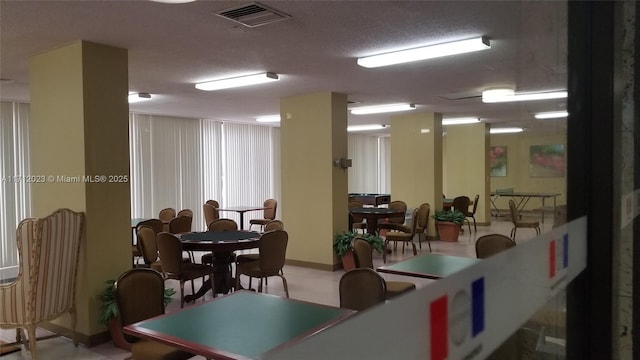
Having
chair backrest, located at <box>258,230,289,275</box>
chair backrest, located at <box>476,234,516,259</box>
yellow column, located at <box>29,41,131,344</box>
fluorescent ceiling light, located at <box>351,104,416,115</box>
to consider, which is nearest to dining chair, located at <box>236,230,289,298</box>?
chair backrest, located at <box>258,230,289,275</box>

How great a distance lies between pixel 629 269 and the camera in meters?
1.67

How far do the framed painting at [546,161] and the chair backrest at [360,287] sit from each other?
160 centimetres

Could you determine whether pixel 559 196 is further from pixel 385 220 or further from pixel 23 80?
pixel 385 220

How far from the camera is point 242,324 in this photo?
2438mm

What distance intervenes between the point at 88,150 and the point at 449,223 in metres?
6.80

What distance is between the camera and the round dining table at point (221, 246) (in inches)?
191

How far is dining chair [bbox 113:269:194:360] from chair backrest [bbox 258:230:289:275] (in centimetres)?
171

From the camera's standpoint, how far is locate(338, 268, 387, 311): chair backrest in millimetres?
2893

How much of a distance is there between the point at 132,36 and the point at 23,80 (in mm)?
2776

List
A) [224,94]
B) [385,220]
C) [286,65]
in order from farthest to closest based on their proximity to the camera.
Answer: [385,220] → [224,94] → [286,65]

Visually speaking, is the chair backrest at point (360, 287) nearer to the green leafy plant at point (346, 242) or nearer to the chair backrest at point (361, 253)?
the chair backrest at point (361, 253)

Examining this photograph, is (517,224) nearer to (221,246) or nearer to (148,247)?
(221,246)

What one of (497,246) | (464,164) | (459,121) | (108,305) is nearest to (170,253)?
(108,305)

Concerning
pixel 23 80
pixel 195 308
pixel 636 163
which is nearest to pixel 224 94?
pixel 23 80
